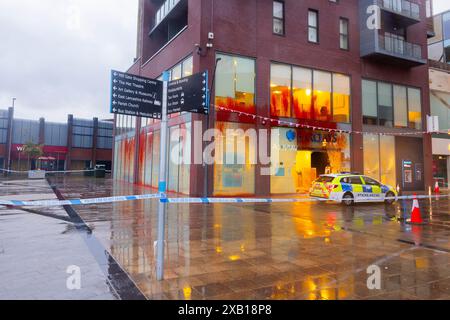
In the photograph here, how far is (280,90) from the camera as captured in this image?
63.7 ft

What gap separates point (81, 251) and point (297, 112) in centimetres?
1615

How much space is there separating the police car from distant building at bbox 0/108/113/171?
146ft

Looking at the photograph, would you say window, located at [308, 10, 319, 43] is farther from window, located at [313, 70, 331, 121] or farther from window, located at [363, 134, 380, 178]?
window, located at [363, 134, 380, 178]

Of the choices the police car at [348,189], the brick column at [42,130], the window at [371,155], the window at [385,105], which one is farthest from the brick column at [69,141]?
the police car at [348,189]

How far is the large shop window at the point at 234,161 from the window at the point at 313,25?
7667mm

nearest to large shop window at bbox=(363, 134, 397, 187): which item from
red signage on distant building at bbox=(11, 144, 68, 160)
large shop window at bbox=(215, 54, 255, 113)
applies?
large shop window at bbox=(215, 54, 255, 113)

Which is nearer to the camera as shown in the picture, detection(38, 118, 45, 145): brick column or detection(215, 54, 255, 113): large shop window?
detection(215, 54, 255, 113): large shop window

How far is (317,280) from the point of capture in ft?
15.8

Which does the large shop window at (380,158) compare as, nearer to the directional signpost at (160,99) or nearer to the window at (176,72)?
the window at (176,72)

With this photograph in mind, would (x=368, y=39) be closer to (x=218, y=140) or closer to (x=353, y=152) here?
(x=353, y=152)

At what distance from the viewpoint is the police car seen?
13945 mm

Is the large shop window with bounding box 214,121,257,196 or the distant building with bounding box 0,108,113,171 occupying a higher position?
the distant building with bounding box 0,108,113,171

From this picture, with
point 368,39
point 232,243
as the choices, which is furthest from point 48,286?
point 368,39

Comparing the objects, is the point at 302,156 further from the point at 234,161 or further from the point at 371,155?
the point at 371,155
